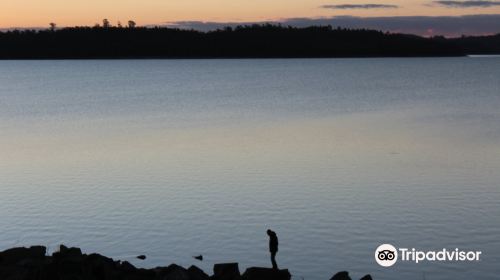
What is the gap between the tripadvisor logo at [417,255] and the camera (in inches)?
797

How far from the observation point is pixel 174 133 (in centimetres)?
5622

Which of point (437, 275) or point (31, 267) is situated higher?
point (31, 267)

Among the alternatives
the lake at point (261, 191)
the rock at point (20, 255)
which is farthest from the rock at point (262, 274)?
the rock at point (20, 255)

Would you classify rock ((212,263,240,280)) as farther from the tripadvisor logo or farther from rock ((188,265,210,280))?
the tripadvisor logo

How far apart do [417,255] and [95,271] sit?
9260mm

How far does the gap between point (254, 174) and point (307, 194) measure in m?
5.63

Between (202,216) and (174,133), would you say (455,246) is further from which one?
(174,133)

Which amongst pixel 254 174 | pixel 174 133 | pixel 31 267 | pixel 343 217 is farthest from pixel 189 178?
pixel 174 133

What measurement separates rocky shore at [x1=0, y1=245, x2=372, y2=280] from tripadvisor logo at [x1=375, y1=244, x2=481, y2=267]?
4.44 meters

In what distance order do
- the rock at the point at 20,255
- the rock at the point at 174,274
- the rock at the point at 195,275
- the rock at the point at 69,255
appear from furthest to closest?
1. the rock at the point at 20,255
2. the rock at the point at 69,255
3. the rock at the point at 195,275
4. the rock at the point at 174,274

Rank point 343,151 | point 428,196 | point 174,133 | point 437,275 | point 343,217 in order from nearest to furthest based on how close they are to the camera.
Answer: point 437,275 → point 343,217 → point 428,196 → point 343,151 → point 174,133

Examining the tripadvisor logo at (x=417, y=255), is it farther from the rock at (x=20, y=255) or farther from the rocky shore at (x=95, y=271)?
the rock at (x=20, y=255)

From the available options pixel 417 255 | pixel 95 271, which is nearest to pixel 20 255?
pixel 95 271

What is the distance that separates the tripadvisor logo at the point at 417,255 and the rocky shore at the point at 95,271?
175 inches
